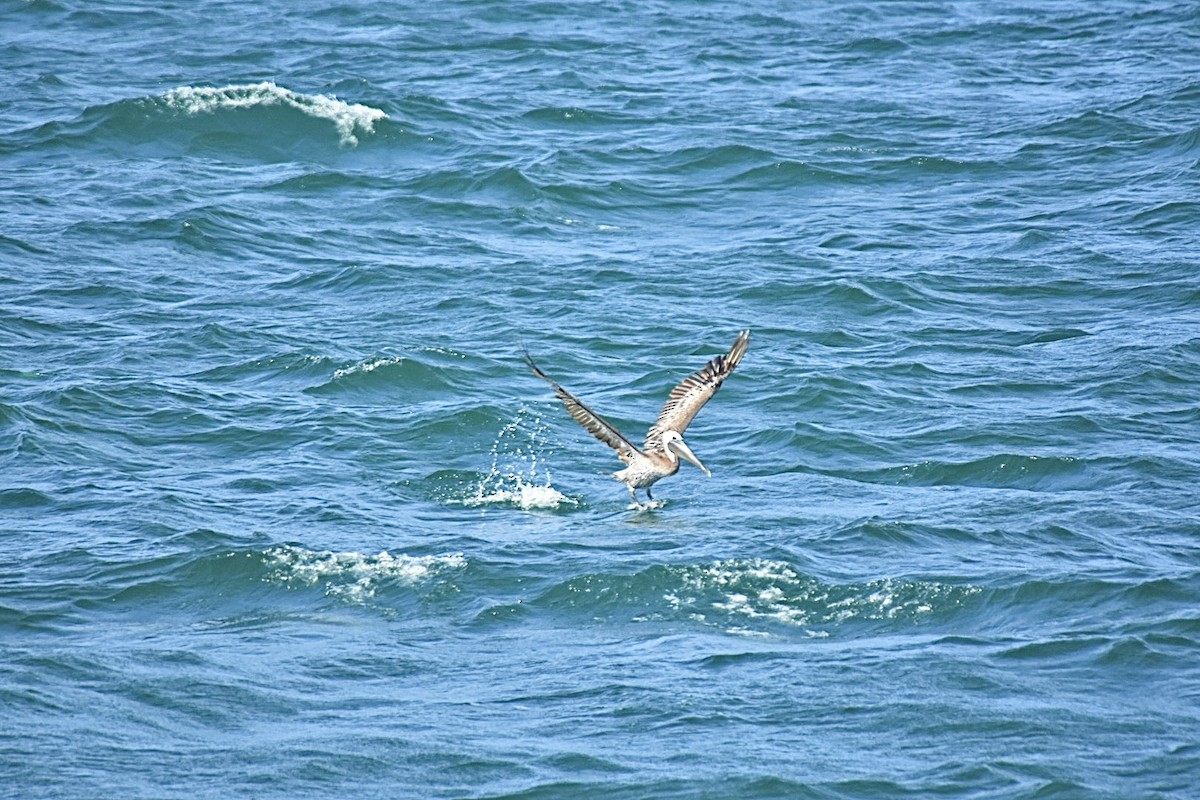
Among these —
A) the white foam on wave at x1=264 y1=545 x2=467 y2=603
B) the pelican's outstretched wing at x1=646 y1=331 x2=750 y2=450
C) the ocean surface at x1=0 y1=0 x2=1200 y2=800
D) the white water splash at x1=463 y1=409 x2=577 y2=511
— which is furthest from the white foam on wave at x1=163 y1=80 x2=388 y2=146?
the white foam on wave at x1=264 y1=545 x2=467 y2=603

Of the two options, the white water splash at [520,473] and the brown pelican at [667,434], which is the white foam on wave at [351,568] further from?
the brown pelican at [667,434]

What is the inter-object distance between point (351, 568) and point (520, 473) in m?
2.61

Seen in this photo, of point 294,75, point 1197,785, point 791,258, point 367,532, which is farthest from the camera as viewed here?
point 294,75

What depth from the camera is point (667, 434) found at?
14180mm

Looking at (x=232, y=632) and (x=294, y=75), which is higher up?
(x=294, y=75)

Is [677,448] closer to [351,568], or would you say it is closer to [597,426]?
[597,426]

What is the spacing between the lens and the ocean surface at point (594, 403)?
10.6 metres

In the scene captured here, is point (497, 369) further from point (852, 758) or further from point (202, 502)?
point (852, 758)

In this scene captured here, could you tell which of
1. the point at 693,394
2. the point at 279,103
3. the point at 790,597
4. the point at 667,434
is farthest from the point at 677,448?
the point at 279,103

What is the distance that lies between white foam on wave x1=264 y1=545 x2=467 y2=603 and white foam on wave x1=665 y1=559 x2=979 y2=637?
73.8 inches

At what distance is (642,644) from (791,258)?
31.6 ft

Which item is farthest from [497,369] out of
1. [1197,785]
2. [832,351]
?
[1197,785]

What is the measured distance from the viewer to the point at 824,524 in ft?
45.1

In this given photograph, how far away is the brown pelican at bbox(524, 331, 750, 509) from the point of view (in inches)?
546
